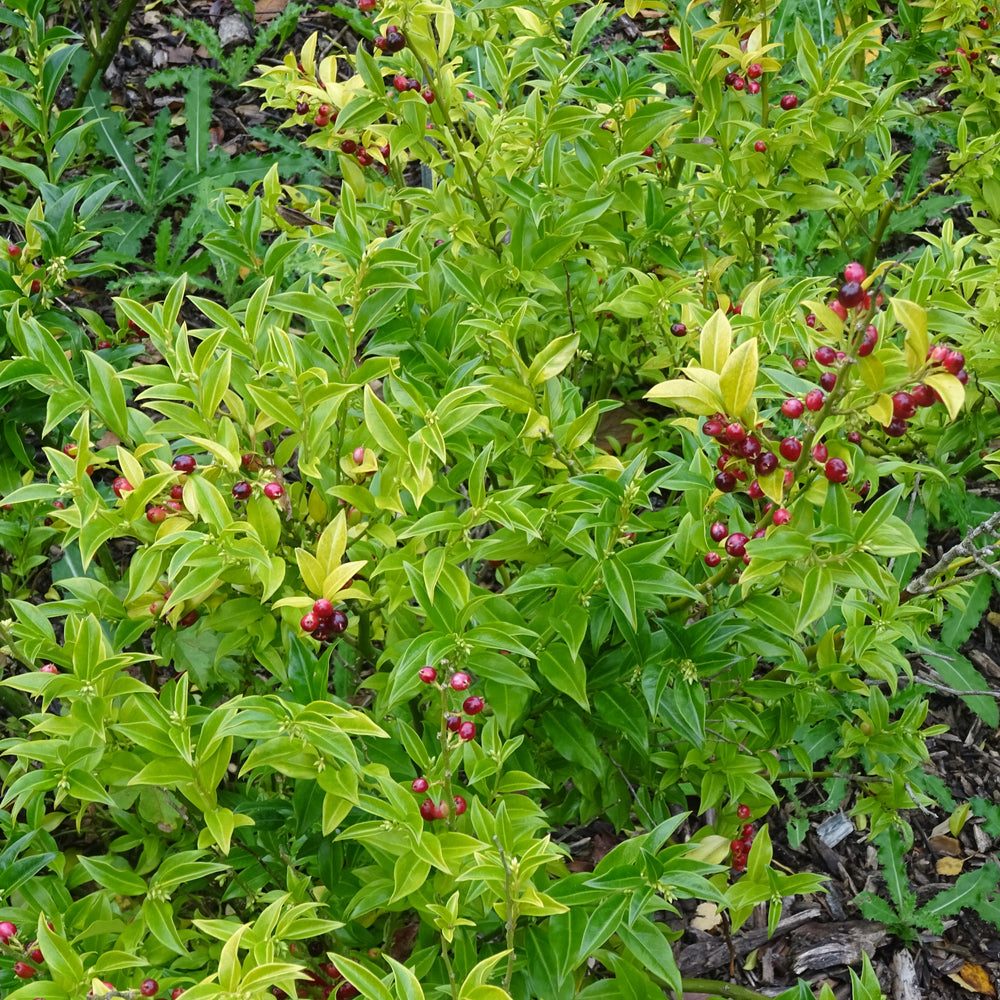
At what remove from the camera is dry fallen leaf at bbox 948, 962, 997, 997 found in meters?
2.81

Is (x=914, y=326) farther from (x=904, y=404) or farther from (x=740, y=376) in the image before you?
(x=740, y=376)

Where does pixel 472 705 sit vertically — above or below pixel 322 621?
below

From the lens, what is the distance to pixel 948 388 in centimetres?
137

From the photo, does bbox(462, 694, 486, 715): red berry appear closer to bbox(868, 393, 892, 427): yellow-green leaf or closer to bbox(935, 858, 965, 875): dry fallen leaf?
bbox(868, 393, 892, 427): yellow-green leaf

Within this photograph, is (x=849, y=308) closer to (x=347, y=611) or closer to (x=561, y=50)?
(x=347, y=611)

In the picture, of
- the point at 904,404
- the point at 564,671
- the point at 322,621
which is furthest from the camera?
the point at 564,671

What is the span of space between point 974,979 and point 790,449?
6.86 ft

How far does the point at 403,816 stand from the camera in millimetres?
1628

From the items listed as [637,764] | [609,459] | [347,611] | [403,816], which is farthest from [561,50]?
[403,816]

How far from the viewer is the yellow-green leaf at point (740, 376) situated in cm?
151

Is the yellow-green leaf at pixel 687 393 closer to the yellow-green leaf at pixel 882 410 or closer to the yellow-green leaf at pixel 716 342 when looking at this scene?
the yellow-green leaf at pixel 716 342

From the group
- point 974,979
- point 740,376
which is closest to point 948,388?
point 740,376

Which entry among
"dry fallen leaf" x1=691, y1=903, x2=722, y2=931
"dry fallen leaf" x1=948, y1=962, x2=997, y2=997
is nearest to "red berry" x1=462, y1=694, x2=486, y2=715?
→ "dry fallen leaf" x1=691, y1=903, x2=722, y2=931

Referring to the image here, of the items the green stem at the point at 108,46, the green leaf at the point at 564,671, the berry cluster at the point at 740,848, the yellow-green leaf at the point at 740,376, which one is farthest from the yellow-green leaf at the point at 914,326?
the green stem at the point at 108,46
